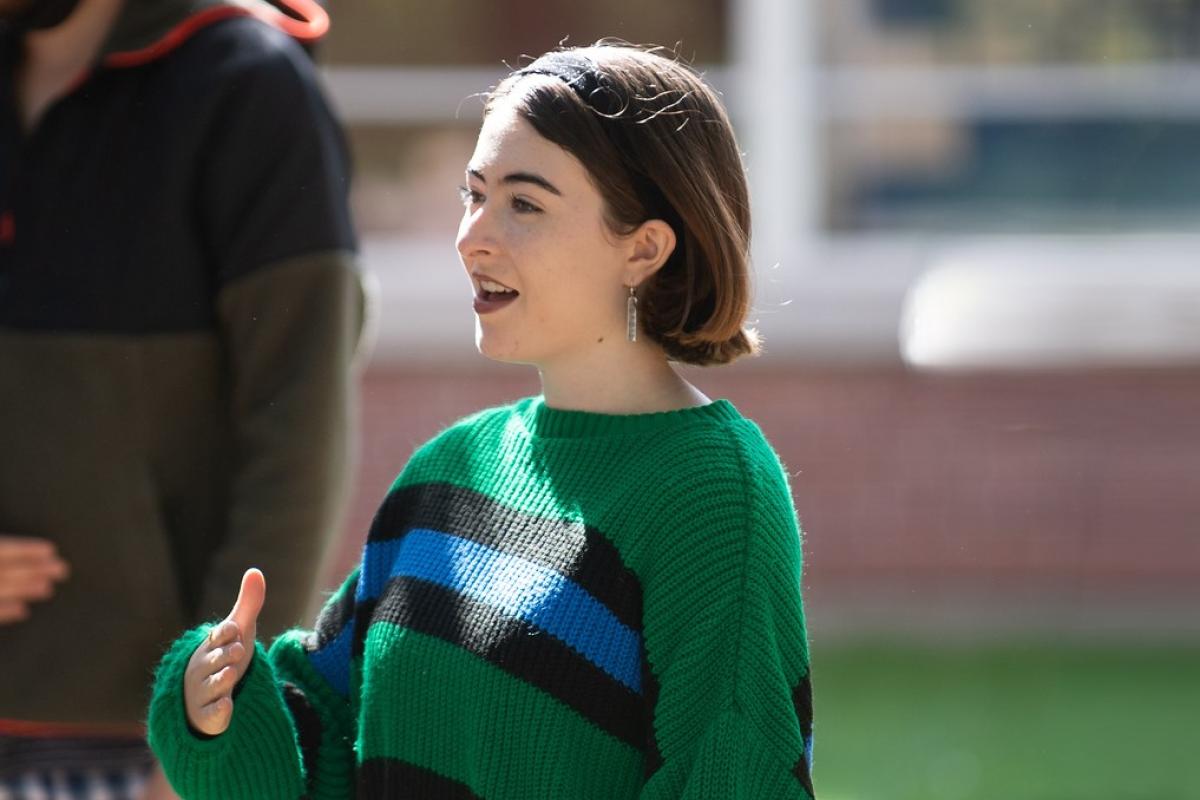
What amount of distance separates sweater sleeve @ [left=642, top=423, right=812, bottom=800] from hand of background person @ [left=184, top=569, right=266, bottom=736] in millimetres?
430

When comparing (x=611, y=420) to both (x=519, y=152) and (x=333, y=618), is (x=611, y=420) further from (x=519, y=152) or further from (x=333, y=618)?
(x=333, y=618)

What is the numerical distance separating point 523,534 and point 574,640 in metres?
0.13

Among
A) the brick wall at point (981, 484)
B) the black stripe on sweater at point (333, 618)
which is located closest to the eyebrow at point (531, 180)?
the black stripe on sweater at point (333, 618)

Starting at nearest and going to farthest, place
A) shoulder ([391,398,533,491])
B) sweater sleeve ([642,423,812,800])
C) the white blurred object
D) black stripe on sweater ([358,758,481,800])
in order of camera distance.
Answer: sweater sleeve ([642,423,812,800]), black stripe on sweater ([358,758,481,800]), shoulder ([391,398,533,491]), the white blurred object

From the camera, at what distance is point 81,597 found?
2.38 meters

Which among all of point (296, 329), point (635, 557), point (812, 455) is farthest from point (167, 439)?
point (812, 455)

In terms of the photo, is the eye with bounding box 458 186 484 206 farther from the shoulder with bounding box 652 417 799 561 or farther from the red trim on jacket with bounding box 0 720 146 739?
the red trim on jacket with bounding box 0 720 146 739

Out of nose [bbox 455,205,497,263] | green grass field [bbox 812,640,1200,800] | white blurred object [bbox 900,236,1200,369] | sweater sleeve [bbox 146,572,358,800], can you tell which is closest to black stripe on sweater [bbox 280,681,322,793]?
sweater sleeve [bbox 146,572,358,800]

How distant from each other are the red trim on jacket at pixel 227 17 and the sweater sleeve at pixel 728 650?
1133 mm

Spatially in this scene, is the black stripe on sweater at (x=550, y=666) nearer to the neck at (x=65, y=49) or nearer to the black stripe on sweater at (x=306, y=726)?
the black stripe on sweater at (x=306, y=726)

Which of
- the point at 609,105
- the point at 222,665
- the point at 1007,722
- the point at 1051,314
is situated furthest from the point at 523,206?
the point at 1051,314

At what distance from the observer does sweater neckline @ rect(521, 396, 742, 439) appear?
181cm

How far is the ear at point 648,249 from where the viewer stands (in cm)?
184

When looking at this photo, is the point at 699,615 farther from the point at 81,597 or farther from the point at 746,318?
the point at 81,597
